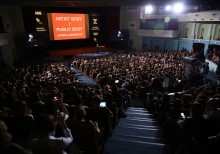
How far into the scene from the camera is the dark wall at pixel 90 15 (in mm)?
23250

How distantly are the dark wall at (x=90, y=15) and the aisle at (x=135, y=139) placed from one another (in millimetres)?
20462

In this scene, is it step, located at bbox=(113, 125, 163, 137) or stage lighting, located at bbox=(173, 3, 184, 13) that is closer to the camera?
step, located at bbox=(113, 125, 163, 137)

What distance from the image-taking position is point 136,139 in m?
4.70

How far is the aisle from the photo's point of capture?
4066 millimetres

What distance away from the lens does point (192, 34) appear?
1112 inches

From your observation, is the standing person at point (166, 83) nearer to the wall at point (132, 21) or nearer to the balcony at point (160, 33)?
the balcony at point (160, 33)

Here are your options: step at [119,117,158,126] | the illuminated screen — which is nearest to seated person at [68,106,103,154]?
step at [119,117,158,126]

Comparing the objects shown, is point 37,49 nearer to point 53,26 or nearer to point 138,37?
point 53,26

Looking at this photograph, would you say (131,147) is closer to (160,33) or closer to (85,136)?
(85,136)

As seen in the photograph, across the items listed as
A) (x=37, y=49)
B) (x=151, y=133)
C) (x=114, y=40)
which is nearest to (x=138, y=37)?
(x=114, y=40)

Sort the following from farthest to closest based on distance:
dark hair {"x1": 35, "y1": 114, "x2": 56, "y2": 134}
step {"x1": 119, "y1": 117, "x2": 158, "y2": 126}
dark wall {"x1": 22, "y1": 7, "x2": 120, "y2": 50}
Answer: dark wall {"x1": 22, "y1": 7, "x2": 120, "y2": 50}
step {"x1": 119, "y1": 117, "x2": 158, "y2": 126}
dark hair {"x1": 35, "y1": 114, "x2": 56, "y2": 134}

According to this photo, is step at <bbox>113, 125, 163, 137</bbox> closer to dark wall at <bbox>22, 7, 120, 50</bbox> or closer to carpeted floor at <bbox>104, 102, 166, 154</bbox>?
carpeted floor at <bbox>104, 102, 166, 154</bbox>

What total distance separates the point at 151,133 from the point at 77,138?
2562 mm

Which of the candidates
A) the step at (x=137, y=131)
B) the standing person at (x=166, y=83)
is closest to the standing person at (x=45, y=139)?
the step at (x=137, y=131)
